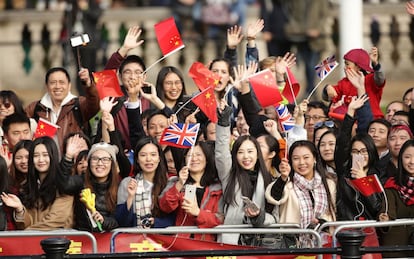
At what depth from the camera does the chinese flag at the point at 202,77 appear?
57.9ft

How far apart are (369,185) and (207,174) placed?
142cm

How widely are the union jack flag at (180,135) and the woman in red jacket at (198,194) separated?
8 centimetres

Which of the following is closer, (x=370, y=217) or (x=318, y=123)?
(x=370, y=217)

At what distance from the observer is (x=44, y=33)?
32.2 metres

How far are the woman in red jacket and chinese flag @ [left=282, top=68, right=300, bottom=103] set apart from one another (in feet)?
5.22

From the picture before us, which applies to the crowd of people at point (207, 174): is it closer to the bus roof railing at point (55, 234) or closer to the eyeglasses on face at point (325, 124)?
the eyeglasses on face at point (325, 124)

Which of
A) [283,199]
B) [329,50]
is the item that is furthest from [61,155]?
[329,50]

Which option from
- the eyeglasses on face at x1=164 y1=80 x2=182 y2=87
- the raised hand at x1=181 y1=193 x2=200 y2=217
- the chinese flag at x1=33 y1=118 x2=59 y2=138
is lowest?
the raised hand at x1=181 y1=193 x2=200 y2=217

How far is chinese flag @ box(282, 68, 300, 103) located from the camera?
17875 mm

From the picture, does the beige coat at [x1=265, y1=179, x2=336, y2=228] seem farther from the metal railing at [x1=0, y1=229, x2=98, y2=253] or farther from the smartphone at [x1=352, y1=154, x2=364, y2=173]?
the metal railing at [x1=0, y1=229, x2=98, y2=253]

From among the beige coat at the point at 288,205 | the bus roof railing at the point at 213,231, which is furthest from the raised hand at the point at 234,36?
the bus roof railing at the point at 213,231

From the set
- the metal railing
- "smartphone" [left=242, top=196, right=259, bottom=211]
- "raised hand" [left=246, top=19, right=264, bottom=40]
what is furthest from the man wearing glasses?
the metal railing

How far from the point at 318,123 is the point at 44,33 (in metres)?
14.7

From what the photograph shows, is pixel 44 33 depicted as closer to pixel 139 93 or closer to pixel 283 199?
pixel 139 93
